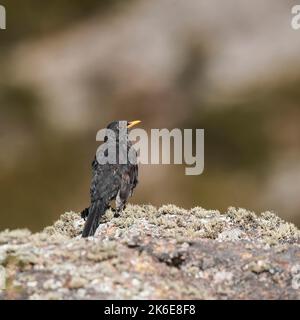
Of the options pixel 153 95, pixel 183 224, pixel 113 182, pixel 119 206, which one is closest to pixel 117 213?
pixel 119 206

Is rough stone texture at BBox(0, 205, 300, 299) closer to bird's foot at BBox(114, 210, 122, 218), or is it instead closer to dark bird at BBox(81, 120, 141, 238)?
dark bird at BBox(81, 120, 141, 238)

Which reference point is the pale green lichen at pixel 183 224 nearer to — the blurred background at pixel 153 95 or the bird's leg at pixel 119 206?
the bird's leg at pixel 119 206

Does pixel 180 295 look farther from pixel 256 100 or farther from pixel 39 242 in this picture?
pixel 256 100

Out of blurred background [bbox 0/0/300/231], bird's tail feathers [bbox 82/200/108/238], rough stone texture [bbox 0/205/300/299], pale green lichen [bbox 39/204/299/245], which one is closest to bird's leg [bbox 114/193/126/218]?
pale green lichen [bbox 39/204/299/245]

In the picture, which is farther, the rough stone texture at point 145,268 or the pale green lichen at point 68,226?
the pale green lichen at point 68,226

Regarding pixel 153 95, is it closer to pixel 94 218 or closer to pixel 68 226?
pixel 68 226

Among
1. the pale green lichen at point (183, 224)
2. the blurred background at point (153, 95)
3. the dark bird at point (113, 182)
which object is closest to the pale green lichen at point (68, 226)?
the pale green lichen at point (183, 224)

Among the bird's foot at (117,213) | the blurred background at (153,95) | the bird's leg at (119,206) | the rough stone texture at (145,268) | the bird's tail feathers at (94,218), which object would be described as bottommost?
the rough stone texture at (145,268)
